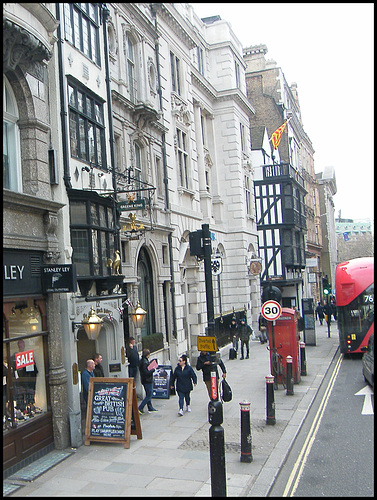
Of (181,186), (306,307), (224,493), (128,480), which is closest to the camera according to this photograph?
(224,493)

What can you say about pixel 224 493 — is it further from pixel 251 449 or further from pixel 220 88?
pixel 220 88

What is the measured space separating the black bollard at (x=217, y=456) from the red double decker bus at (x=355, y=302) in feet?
41.5

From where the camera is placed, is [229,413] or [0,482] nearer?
[0,482]

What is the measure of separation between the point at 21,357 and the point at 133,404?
2.46 meters

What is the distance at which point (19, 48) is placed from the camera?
9109 mm

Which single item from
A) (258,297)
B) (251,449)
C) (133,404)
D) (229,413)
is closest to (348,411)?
(229,413)

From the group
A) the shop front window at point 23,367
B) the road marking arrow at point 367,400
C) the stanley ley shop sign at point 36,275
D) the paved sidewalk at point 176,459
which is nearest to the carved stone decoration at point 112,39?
the stanley ley shop sign at point 36,275

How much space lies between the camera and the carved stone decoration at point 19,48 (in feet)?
28.2

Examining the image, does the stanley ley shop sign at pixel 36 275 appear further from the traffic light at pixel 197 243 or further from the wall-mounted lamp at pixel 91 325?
the traffic light at pixel 197 243

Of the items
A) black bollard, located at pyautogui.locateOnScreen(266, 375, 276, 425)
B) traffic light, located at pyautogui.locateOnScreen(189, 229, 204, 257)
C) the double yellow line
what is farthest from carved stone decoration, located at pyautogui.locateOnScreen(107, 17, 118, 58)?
the double yellow line

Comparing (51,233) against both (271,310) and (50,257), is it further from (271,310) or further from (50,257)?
(271,310)

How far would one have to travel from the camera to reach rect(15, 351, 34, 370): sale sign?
930 cm

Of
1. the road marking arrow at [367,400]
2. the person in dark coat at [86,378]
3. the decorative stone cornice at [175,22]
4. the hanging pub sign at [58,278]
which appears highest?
the decorative stone cornice at [175,22]

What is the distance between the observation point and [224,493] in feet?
24.2
